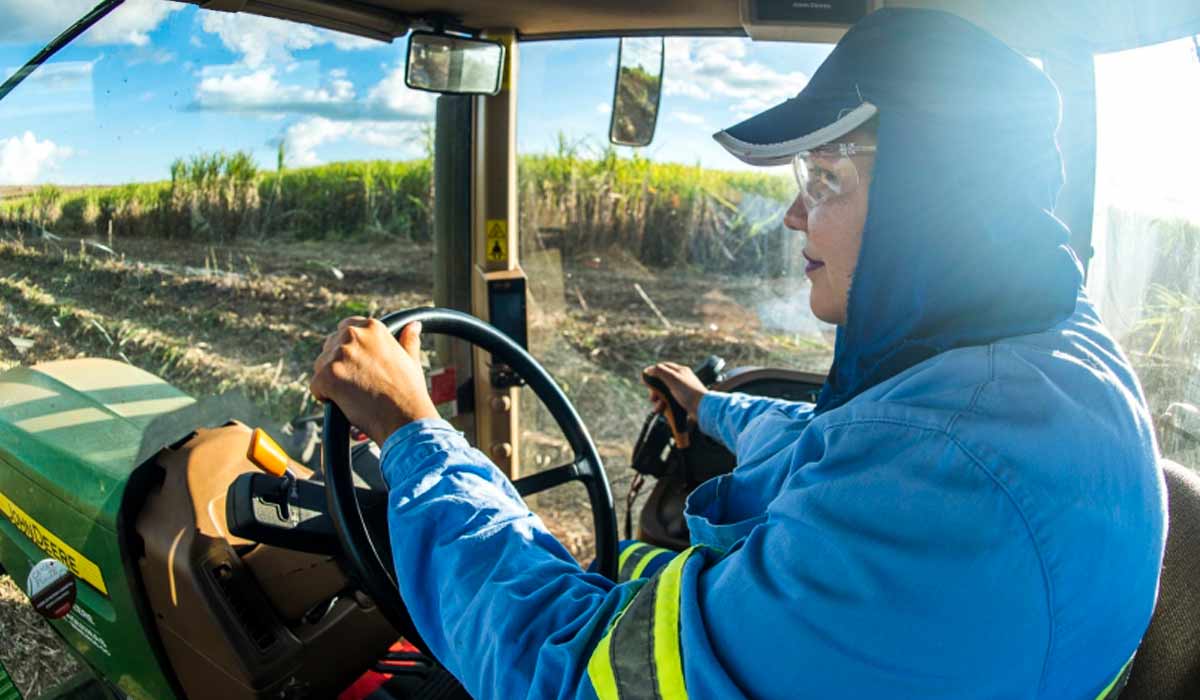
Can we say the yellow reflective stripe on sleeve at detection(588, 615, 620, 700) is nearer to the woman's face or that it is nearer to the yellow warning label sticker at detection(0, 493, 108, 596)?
the woman's face

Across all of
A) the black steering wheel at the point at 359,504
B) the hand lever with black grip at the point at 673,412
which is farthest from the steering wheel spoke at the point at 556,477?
the hand lever with black grip at the point at 673,412

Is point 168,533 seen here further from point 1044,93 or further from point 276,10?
point 1044,93

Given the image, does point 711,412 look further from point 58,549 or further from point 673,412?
point 58,549

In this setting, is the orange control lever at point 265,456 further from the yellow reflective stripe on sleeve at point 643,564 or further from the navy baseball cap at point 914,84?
the navy baseball cap at point 914,84

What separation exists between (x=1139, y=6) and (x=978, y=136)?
98cm

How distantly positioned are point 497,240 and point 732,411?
1.04 meters

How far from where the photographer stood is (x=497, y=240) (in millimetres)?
2771

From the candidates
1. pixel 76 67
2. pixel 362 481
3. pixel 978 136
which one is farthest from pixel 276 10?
pixel 978 136

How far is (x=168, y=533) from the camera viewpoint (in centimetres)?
155

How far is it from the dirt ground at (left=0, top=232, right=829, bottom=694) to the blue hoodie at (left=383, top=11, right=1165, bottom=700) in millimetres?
916

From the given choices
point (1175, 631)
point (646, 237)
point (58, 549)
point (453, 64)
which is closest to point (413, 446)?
point (58, 549)

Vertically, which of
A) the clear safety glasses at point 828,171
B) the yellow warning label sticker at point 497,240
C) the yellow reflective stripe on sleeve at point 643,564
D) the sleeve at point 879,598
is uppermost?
the clear safety glasses at point 828,171

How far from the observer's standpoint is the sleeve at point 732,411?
6.70 ft

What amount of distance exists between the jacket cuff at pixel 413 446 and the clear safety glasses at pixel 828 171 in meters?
0.62
